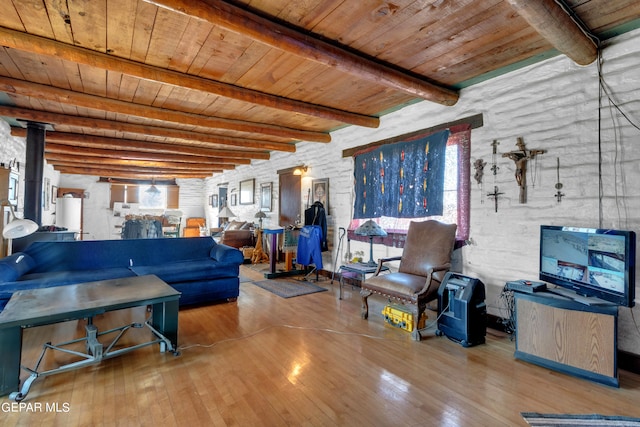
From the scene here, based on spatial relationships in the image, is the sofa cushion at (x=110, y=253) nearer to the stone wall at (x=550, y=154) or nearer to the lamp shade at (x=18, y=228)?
the lamp shade at (x=18, y=228)

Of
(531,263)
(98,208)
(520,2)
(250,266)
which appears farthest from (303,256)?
(98,208)

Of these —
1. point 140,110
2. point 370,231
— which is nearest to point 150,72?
point 140,110

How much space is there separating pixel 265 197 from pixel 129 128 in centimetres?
354

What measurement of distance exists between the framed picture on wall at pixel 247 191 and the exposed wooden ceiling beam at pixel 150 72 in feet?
15.7

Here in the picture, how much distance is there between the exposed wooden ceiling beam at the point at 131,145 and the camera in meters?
5.61

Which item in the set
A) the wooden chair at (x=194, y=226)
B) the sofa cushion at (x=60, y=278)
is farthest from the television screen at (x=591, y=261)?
the wooden chair at (x=194, y=226)

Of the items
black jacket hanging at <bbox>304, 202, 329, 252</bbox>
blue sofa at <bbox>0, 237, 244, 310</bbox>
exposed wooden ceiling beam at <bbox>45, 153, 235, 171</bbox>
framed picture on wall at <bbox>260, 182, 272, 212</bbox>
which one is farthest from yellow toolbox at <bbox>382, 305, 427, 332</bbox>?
exposed wooden ceiling beam at <bbox>45, 153, 235, 171</bbox>

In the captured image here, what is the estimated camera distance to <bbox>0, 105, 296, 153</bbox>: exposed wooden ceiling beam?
4332mm

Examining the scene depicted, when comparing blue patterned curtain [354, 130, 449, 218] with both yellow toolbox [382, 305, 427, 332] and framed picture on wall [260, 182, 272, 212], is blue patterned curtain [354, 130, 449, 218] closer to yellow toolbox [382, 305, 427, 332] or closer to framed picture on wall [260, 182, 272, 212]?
yellow toolbox [382, 305, 427, 332]

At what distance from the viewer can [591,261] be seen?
2385mm

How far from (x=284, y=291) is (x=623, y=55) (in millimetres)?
4465

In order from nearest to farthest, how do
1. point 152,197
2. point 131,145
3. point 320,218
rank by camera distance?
point 320,218
point 131,145
point 152,197

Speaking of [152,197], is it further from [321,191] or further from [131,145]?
[321,191]

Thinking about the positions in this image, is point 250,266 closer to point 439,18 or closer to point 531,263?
point 531,263
